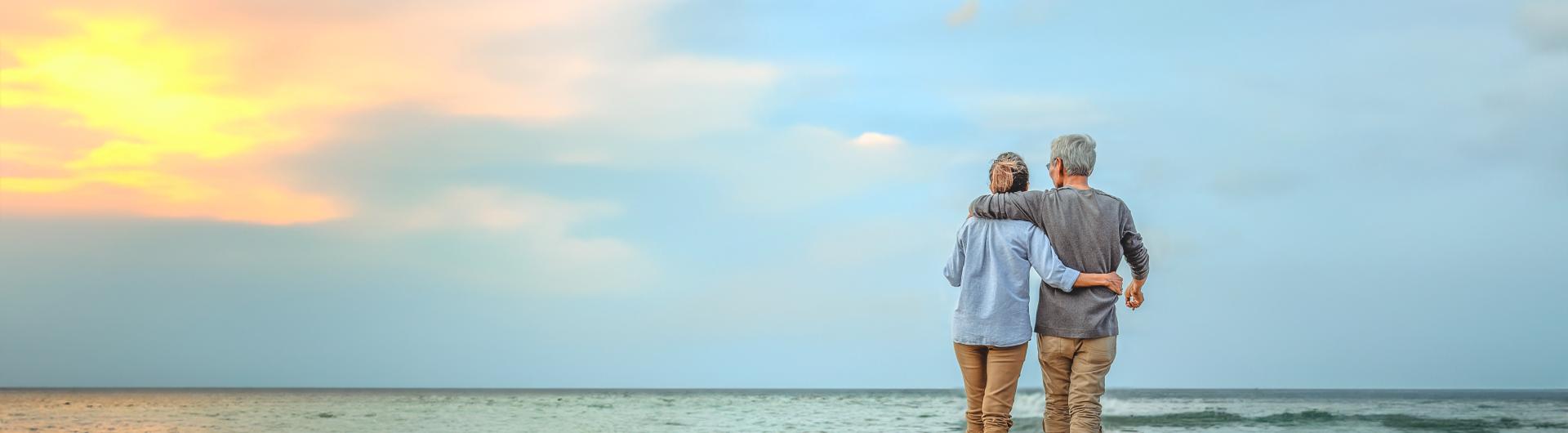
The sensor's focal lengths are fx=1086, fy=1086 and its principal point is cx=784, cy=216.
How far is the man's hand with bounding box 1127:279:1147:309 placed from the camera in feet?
11.5

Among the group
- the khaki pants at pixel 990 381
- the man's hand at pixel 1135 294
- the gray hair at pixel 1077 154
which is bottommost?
the khaki pants at pixel 990 381

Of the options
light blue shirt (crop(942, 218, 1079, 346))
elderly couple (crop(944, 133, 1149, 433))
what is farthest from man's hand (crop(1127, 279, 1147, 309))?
light blue shirt (crop(942, 218, 1079, 346))

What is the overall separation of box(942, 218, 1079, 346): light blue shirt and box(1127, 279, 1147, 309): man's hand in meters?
0.38

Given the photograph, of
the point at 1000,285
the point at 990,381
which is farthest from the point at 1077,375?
the point at 1000,285

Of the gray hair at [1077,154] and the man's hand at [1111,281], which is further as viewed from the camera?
the gray hair at [1077,154]

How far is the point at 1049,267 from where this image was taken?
10.7ft

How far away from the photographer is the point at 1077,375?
132 inches

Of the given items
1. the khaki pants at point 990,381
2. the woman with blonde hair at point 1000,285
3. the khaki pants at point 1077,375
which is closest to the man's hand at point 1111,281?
the woman with blonde hair at point 1000,285

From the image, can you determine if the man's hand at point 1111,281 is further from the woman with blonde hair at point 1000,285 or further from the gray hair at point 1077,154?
the gray hair at point 1077,154

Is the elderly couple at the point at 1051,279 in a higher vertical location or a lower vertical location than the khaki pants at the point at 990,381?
higher

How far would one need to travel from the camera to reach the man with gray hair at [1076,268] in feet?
10.8

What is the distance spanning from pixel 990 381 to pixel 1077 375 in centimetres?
27

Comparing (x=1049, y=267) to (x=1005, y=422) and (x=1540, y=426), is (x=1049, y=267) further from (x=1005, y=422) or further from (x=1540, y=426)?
(x=1540, y=426)

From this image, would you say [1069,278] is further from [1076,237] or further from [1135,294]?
[1135,294]
